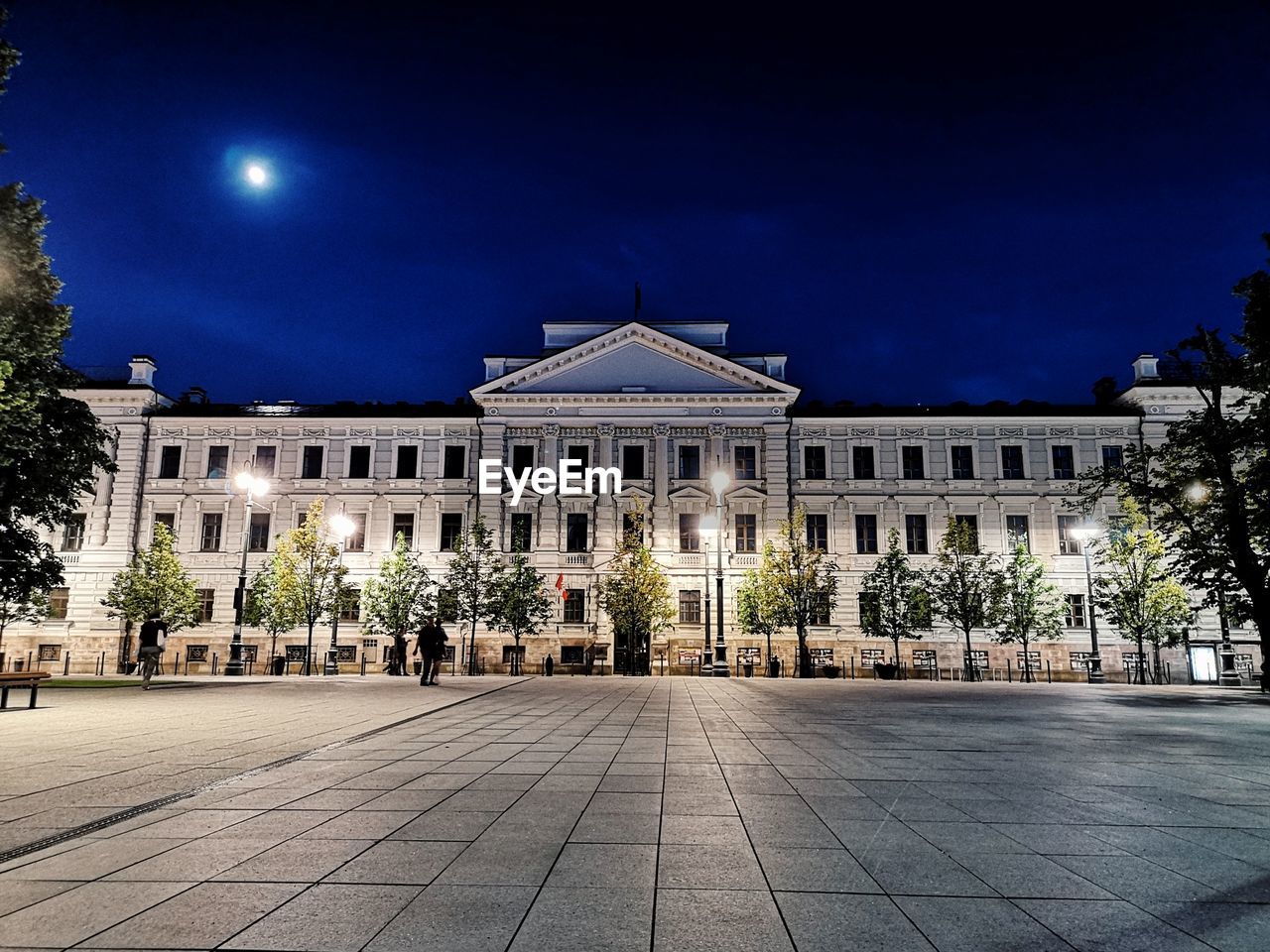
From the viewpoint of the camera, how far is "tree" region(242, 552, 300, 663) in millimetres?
38469

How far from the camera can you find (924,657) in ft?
140

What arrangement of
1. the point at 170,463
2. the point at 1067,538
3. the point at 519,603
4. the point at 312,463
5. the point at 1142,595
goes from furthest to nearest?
1. the point at 312,463
2. the point at 170,463
3. the point at 1067,538
4. the point at 519,603
5. the point at 1142,595

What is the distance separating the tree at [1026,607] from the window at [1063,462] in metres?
6.02

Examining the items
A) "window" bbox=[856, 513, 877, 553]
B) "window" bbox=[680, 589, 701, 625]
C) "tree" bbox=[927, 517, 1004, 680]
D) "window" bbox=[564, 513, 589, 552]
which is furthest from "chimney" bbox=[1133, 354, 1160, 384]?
"window" bbox=[564, 513, 589, 552]

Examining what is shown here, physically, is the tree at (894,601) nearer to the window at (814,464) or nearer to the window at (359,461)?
the window at (814,464)

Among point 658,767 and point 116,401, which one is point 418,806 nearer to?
point 658,767

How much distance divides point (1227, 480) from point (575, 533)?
30.6 meters

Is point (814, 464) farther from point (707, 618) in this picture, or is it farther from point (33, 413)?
point (33, 413)

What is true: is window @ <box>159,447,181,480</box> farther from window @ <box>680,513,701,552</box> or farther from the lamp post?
window @ <box>680,513,701,552</box>

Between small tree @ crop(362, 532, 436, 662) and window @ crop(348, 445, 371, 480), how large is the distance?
5910mm

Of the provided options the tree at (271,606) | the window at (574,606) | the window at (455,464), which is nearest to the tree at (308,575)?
the tree at (271,606)

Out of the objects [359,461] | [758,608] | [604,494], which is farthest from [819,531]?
[359,461]

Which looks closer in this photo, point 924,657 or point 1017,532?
point 924,657

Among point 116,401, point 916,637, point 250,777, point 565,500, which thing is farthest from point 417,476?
point 250,777
